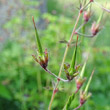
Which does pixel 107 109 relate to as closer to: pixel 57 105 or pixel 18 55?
pixel 57 105

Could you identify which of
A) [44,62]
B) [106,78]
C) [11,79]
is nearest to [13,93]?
[11,79]

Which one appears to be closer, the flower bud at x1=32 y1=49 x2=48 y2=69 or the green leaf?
the flower bud at x1=32 y1=49 x2=48 y2=69

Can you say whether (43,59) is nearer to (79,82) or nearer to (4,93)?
(79,82)

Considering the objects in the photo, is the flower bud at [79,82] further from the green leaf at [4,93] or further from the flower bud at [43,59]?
the green leaf at [4,93]

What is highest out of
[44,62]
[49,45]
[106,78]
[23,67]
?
[44,62]

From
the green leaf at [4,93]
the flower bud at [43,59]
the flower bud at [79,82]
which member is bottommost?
the green leaf at [4,93]

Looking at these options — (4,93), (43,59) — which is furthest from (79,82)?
(4,93)

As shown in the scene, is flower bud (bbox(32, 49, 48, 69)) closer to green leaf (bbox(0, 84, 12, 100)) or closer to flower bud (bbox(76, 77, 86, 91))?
flower bud (bbox(76, 77, 86, 91))

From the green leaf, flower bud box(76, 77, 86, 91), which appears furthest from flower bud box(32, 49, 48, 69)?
the green leaf

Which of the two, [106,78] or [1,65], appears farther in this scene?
[106,78]

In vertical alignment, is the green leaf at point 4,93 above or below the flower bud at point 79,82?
below

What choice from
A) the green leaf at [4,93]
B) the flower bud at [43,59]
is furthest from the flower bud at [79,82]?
the green leaf at [4,93]
